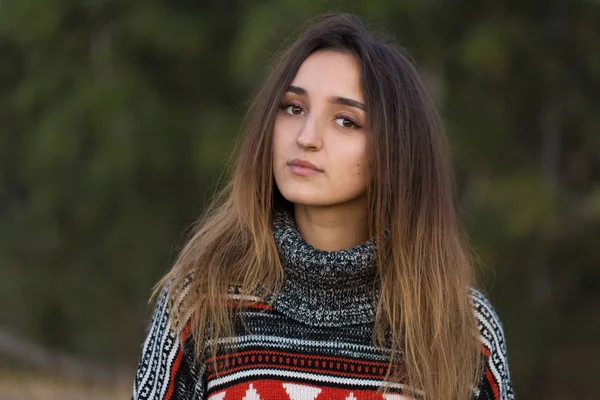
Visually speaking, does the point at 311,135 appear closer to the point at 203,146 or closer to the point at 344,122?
the point at 344,122

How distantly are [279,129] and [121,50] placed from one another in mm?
4854

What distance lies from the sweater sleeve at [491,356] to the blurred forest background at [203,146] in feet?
8.17

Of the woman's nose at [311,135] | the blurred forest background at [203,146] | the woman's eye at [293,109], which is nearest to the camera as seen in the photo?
the woman's nose at [311,135]

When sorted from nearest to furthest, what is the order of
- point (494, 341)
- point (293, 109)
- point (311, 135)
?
point (311, 135) → point (293, 109) → point (494, 341)

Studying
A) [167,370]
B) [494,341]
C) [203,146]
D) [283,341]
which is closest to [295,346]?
[283,341]

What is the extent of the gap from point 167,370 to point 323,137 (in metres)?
0.62

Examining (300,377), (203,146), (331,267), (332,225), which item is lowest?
(300,377)

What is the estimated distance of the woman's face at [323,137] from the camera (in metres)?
2.13

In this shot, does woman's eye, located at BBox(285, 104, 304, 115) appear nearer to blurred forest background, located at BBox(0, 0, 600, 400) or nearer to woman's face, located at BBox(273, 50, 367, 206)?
woman's face, located at BBox(273, 50, 367, 206)

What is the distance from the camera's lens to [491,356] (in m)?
2.31

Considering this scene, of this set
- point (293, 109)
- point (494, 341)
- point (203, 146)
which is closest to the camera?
point (293, 109)

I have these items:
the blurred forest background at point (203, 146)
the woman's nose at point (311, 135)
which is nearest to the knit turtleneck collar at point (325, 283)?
the woman's nose at point (311, 135)

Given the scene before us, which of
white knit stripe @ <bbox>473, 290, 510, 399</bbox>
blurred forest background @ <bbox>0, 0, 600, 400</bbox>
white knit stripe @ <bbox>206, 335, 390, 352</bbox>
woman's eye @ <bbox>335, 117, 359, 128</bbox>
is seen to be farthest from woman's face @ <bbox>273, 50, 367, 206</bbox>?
blurred forest background @ <bbox>0, 0, 600, 400</bbox>

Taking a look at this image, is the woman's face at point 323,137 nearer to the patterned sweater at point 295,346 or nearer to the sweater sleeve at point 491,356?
the patterned sweater at point 295,346
